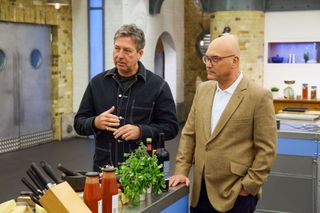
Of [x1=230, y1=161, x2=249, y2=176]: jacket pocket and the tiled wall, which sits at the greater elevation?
the tiled wall

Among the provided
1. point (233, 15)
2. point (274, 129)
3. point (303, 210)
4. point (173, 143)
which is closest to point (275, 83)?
point (233, 15)

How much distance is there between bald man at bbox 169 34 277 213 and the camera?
2.76 metres

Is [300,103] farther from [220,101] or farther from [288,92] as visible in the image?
[220,101]

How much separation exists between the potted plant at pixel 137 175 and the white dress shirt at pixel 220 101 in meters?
0.60

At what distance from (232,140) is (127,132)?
603 mm

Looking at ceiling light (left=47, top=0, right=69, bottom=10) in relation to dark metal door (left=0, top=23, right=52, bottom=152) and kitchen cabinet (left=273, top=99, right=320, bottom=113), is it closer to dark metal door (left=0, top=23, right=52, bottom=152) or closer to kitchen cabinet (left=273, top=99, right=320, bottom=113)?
dark metal door (left=0, top=23, right=52, bottom=152)

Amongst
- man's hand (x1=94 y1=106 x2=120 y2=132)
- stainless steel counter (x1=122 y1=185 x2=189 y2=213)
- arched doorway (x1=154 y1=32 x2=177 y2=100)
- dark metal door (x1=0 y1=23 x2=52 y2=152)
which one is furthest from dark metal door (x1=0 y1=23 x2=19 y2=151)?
stainless steel counter (x1=122 y1=185 x2=189 y2=213)

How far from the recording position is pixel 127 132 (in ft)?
9.41

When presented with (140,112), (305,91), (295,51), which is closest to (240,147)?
(140,112)

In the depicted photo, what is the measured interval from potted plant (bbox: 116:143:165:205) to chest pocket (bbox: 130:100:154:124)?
69 centimetres

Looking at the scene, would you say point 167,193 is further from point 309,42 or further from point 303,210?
point 309,42

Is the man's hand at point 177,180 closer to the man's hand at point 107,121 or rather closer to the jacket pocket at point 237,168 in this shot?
the jacket pocket at point 237,168

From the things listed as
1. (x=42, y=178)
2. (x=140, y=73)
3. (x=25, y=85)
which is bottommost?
(x=42, y=178)

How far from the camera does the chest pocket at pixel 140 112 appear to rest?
3119 millimetres
